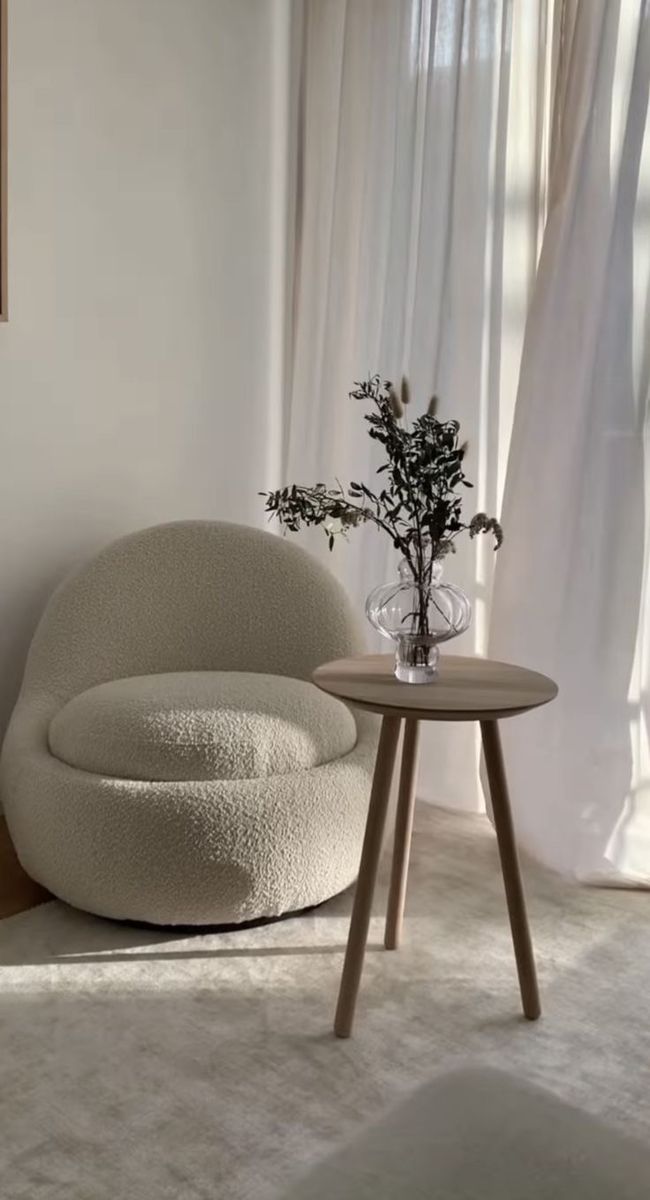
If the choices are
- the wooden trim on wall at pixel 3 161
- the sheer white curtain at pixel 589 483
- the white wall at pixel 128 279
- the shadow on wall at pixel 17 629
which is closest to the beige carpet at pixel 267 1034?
the sheer white curtain at pixel 589 483

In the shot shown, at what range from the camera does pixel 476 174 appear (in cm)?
291

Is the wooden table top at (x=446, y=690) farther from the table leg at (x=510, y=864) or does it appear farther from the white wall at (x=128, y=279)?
the white wall at (x=128, y=279)

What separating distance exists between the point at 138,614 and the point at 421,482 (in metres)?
1.00

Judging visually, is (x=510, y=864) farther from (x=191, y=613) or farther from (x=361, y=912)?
(x=191, y=613)

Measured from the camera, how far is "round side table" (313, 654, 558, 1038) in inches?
78.9

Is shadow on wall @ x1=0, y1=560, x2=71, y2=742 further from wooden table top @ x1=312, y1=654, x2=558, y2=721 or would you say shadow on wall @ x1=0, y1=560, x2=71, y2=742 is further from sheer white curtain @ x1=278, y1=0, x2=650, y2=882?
wooden table top @ x1=312, y1=654, x2=558, y2=721

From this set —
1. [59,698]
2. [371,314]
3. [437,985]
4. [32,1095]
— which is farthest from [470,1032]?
[371,314]

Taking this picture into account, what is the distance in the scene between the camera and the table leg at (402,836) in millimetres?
2369

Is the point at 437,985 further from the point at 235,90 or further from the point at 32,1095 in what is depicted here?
the point at 235,90

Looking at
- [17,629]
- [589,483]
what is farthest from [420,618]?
[17,629]

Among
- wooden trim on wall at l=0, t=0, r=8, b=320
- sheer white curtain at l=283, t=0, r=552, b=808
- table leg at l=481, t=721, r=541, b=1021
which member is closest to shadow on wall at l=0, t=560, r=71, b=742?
wooden trim on wall at l=0, t=0, r=8, b=320

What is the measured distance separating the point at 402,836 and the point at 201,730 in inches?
17.4

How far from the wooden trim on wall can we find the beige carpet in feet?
4.48

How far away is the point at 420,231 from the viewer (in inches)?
119
